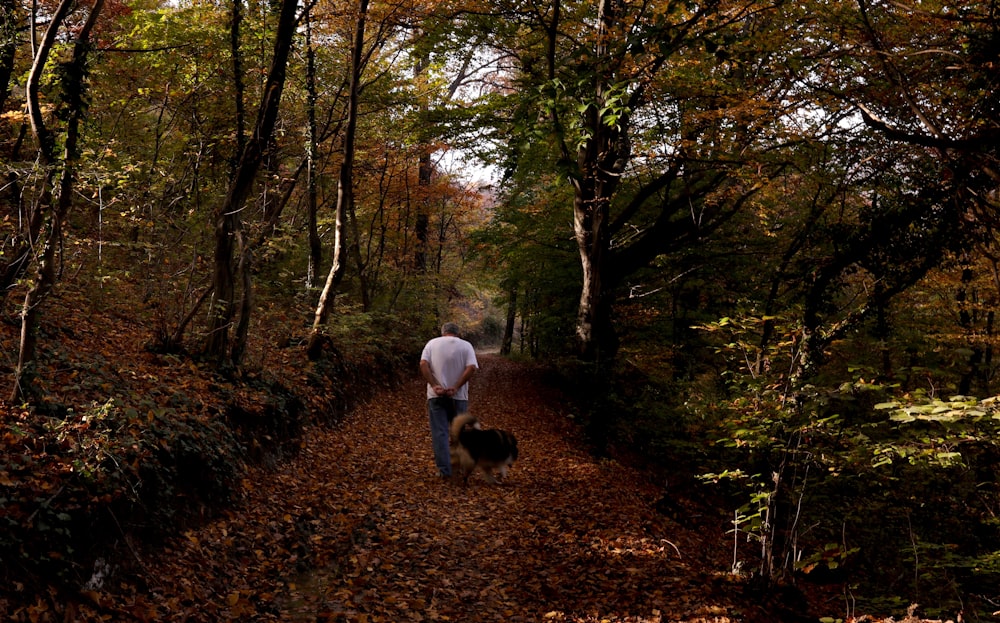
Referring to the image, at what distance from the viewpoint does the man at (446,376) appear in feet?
24.5

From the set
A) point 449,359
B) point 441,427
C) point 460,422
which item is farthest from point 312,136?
point 460,422

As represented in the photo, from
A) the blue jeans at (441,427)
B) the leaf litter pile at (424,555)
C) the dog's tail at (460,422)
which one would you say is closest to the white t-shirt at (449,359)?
the blue jeans at (441,427)

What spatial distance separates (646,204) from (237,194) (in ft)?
34.3

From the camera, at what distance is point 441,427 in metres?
7.56

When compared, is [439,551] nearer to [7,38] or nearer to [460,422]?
[460,422]

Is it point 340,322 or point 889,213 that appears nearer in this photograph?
point 889,213

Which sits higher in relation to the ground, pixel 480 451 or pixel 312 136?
pixel 312 136

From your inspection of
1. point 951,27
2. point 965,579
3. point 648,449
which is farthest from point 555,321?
point 951,27

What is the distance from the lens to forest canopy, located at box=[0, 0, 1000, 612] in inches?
210

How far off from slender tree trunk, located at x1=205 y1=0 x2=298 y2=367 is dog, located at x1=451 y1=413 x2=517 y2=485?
11.7ft

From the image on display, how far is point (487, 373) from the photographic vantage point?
21641 millimetres

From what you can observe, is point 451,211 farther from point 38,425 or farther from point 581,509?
point 38,425

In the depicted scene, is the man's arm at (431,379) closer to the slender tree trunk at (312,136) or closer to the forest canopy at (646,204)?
the forest canopy at (646,204)

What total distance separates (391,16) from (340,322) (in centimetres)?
631
